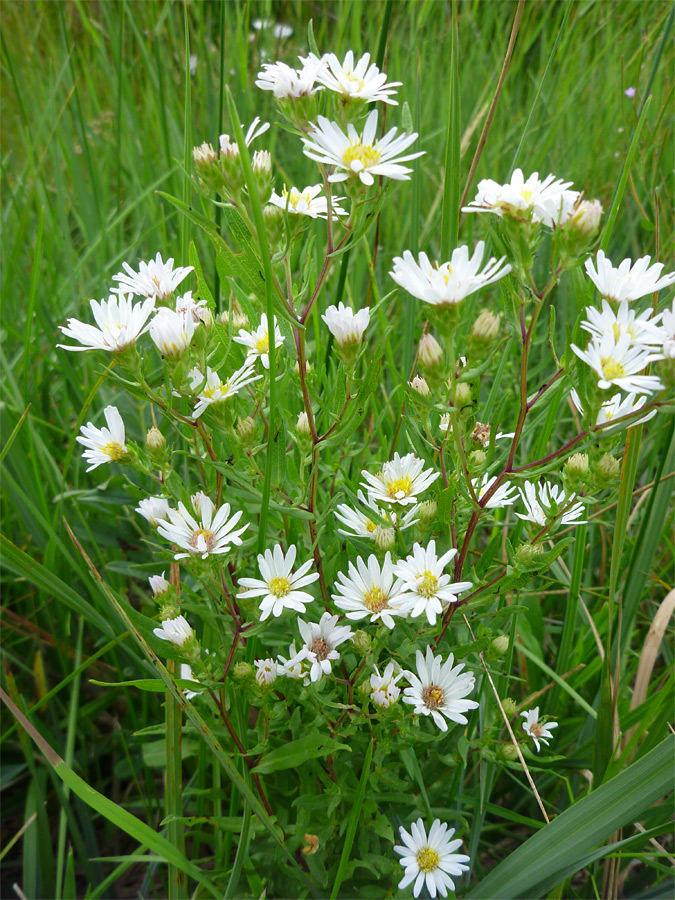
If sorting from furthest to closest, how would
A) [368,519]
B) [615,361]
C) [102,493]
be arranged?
[102,493], [368,519], [615,361]

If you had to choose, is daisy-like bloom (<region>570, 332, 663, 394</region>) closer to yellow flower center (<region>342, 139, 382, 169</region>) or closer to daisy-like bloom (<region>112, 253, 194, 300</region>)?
yellow flower center (<region>342, 139, 382, 169</region>)

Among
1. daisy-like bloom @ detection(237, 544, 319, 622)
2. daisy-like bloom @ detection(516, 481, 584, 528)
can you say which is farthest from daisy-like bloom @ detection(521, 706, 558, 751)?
daisy-like bloom @ detection(237, 544, 319, 622)

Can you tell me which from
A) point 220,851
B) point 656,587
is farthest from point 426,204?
point 220,851

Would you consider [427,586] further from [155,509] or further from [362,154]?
[362,154]

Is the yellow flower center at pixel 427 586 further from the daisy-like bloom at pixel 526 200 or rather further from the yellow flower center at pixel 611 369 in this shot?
the daisy-like bloom at pixel 526 200

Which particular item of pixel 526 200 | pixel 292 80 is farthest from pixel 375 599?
pixel 292 80

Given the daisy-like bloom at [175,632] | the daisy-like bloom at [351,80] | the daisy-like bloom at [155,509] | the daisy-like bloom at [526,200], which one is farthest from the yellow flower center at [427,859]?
the daisy-like bloom at [351,80]
